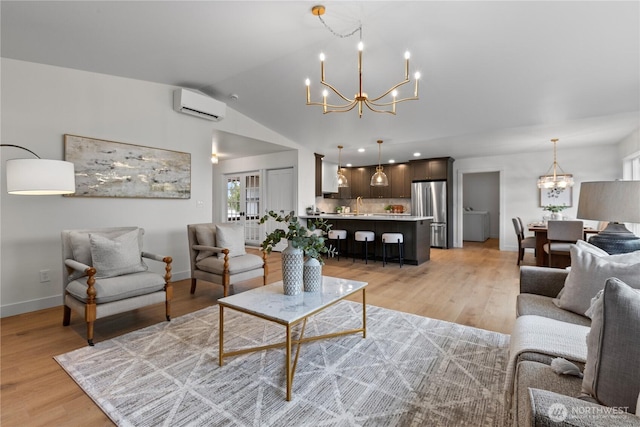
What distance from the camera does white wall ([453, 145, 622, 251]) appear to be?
639cm

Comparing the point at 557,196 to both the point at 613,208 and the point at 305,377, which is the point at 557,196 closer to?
the point at 613,208

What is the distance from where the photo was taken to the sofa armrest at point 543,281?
2148mm

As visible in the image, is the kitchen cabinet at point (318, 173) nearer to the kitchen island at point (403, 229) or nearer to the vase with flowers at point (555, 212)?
the kitchen island at point (403, 229)

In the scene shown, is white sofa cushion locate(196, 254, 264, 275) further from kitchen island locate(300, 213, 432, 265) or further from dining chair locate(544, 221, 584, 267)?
dining chair locate(544, 221, 584, 267)

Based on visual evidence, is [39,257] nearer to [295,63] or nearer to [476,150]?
[295,63]

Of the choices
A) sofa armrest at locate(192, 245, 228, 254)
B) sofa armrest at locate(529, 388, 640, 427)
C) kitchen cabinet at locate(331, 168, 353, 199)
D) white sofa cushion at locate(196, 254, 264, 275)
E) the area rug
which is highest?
kitchen cabinet at locate(331, 168, 353, 199)

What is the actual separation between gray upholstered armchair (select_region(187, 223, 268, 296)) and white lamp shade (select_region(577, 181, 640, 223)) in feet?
9.79

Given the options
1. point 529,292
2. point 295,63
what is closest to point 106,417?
point 529,292

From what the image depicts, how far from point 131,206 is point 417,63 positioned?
13.3 ft

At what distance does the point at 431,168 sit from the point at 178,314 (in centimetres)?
687

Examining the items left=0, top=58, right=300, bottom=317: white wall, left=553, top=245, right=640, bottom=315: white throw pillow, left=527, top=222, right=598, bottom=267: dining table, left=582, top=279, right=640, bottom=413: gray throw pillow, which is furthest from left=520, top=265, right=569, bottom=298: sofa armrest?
left=0, top=58, right=300, bottom=317: white wall

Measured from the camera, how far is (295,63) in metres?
3.84

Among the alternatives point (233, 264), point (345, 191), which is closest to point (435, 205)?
point (345, 191)

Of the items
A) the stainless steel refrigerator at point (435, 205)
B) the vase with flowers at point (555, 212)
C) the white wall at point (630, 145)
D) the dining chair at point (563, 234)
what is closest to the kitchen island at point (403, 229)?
the stainless steel refrigerator at point (435, 205)
